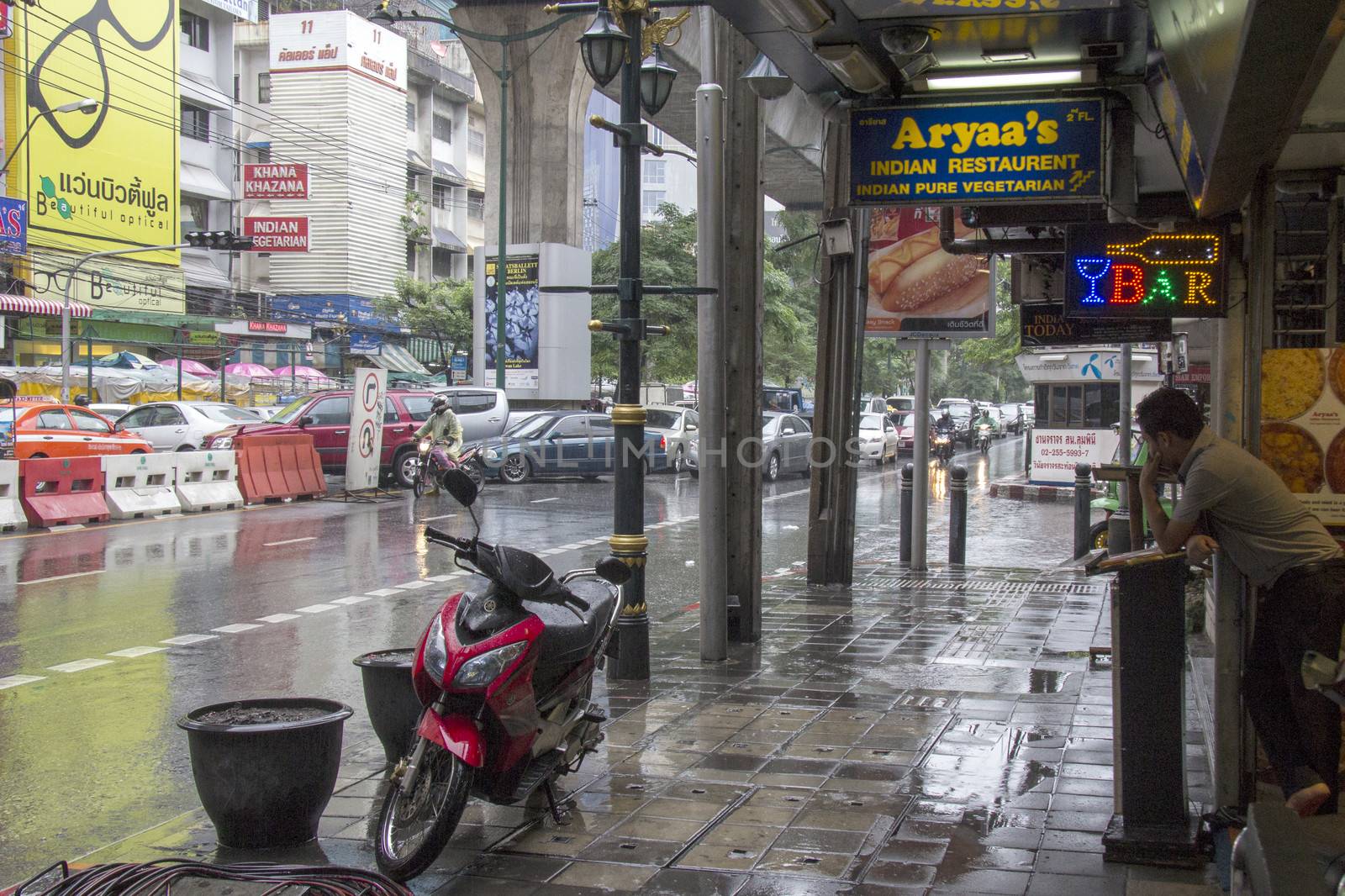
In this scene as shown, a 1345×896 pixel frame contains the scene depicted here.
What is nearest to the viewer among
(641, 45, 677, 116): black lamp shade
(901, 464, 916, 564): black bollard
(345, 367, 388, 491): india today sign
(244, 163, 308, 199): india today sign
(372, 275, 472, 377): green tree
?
(641, 45, 677, 116): black lamp shade

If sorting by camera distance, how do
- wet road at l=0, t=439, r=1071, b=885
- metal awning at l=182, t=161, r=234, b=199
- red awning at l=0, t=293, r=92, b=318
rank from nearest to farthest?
wet road at l=0, t=439, r=1071, b=885
red awning at l=0, t=293, r=92, b=318
metal awning at l=182, t=161, r=234, b=199

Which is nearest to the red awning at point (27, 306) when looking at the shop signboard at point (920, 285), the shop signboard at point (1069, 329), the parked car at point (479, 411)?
the parked car at point (479, 411)

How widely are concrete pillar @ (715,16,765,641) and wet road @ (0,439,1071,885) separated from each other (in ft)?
5.01

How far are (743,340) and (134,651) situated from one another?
521cm

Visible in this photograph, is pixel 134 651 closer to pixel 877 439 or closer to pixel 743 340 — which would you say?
pixel 743 340

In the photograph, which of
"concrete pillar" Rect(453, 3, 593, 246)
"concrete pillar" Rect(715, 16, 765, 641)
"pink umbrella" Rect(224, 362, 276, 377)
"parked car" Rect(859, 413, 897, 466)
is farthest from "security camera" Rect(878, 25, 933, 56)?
"pink umbrella" Rect(224, 362, 276, 377)

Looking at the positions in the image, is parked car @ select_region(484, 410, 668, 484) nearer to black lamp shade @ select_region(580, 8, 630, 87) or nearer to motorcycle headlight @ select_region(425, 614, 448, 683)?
black lamp shade @ select_region(580, 8, 630, 87)

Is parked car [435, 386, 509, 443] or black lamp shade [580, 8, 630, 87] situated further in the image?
parked car [435, 386, 509, 443]

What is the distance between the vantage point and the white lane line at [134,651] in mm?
9352

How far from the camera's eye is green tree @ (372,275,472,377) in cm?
4847

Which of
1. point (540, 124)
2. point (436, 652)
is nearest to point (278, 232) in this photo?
point (540, 124)

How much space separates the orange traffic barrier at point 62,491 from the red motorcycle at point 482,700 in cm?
1399

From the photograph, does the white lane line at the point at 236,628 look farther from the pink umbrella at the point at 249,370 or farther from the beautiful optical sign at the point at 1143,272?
the pink umbrella at the point at 249,370

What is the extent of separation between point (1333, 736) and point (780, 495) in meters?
21.3
